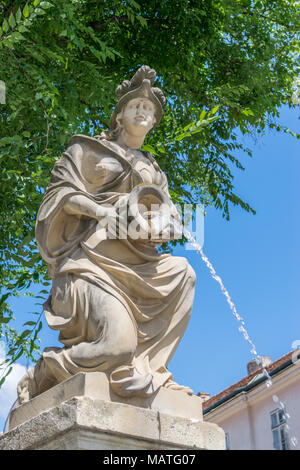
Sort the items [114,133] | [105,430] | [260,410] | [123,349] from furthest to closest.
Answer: [260,410]
[114,133]
[123,349]
[105,430]

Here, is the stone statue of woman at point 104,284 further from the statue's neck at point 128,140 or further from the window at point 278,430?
the window at point 278,430

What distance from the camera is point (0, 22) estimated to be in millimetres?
8367

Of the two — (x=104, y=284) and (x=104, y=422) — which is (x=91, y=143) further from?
(x=104, y=422)

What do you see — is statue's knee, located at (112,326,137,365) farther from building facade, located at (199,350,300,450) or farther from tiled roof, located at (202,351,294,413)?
tiled roof, located at (202,351,294,413)

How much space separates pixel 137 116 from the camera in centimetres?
470

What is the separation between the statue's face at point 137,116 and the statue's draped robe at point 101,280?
34cm

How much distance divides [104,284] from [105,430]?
860 millimetres

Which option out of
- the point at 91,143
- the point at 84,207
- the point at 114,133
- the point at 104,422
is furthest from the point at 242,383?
the point at 104,422

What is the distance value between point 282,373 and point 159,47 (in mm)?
12561

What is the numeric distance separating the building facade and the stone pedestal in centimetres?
1619

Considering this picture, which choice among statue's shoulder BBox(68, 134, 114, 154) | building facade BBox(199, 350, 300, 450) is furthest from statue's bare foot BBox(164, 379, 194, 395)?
building facade BBox(199, 350, 300, 450)

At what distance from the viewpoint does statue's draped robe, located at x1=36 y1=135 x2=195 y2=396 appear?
3.77 meters

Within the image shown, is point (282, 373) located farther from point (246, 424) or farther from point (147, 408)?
point (147, 408)
